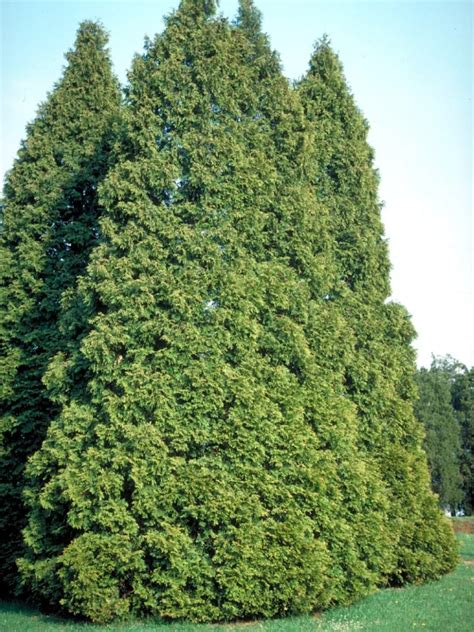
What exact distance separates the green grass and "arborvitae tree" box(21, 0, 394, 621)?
0.30 meters

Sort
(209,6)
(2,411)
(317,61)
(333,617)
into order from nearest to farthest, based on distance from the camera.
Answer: (333,617) → (209,6) → (2,411) → (317,61)

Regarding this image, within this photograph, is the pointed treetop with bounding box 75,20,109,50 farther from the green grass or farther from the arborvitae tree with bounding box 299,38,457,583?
the green grass

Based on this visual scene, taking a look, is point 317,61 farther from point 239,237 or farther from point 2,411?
point 2,411

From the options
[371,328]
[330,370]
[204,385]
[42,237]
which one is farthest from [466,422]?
[204,385]

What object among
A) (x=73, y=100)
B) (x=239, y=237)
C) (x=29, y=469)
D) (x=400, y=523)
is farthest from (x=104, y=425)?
(x=73, y=100)

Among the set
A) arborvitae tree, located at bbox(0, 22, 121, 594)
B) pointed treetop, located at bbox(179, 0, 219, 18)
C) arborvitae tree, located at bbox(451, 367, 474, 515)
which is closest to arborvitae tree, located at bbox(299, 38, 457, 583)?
pointed treetop, located at bbox(179, 0, 219, 18)

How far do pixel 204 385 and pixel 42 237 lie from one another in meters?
6.97

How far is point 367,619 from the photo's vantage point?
8.63m

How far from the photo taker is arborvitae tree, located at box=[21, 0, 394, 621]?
8.63 meters

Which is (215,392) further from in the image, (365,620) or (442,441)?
(442,441)

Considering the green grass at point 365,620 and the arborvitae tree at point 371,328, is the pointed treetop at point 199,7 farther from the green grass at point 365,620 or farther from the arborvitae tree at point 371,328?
the green grass at point 365,620

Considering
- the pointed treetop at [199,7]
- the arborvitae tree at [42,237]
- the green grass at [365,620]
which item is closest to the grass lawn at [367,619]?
the green grass at [365,620]

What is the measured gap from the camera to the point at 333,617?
29.2ft

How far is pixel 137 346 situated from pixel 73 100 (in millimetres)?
8947
